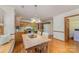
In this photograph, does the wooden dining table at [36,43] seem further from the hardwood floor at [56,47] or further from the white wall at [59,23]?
the white wall at [59,23]

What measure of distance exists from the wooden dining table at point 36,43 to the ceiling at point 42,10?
0.41 m

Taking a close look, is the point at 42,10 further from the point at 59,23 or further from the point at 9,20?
the point at 9,20

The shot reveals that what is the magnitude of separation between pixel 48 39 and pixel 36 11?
594 millimetres

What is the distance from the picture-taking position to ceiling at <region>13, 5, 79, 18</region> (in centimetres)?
163

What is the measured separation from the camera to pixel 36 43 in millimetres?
1861

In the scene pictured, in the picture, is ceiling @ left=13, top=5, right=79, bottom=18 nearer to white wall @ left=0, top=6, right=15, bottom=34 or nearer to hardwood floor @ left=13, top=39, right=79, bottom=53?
white wall @ left=0, top=6, right=15, bottom=34

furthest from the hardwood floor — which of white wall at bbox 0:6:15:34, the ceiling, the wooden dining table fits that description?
the ceiling

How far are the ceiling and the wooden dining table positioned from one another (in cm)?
41

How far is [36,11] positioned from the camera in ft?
5.57

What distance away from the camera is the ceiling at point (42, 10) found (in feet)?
5.34

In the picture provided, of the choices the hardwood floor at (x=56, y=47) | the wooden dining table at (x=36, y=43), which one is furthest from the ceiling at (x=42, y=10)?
the hardwood floor at (x=56, y=47)

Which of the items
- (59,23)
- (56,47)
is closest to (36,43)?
(56,47)

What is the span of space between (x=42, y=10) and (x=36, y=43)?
2.15 ft
